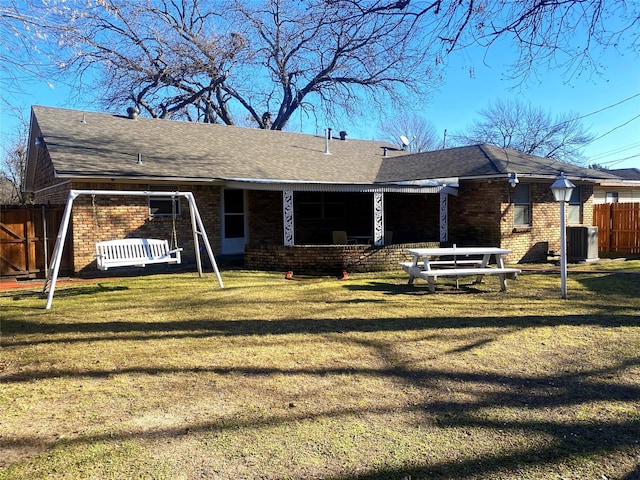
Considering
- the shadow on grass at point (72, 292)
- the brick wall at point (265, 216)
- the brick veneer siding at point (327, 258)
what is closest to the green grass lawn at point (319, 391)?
the shadow on grass at point (72, 292)

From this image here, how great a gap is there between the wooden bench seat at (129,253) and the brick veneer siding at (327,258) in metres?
3.71

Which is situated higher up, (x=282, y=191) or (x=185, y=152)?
(x=185, y=152)

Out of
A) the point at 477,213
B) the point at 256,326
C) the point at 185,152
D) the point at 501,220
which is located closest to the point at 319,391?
the point at 256,326

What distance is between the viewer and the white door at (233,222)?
14842mm

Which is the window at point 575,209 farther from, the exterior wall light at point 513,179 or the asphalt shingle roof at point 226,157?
the exterior wall light at point 513,179

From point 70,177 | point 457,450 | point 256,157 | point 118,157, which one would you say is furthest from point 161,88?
point 457,450

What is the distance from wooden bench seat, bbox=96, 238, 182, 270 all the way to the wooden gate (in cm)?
358

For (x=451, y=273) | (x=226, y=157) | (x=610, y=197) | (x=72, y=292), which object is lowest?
(x=72, y=292)

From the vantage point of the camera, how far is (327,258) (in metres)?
12.8

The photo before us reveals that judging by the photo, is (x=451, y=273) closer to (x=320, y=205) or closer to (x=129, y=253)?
(x=129, y=253)

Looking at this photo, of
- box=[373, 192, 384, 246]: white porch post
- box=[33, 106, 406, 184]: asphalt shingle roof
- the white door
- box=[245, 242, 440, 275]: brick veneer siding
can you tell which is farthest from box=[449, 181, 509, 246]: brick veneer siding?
the white door

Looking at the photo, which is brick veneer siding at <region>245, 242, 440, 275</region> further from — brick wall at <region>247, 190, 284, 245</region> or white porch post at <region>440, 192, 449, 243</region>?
brick wall at <region>247, 190, 284, 245</region>

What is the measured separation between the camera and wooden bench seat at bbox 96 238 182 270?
9.12 meters

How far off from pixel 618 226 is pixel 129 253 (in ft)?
56.9
